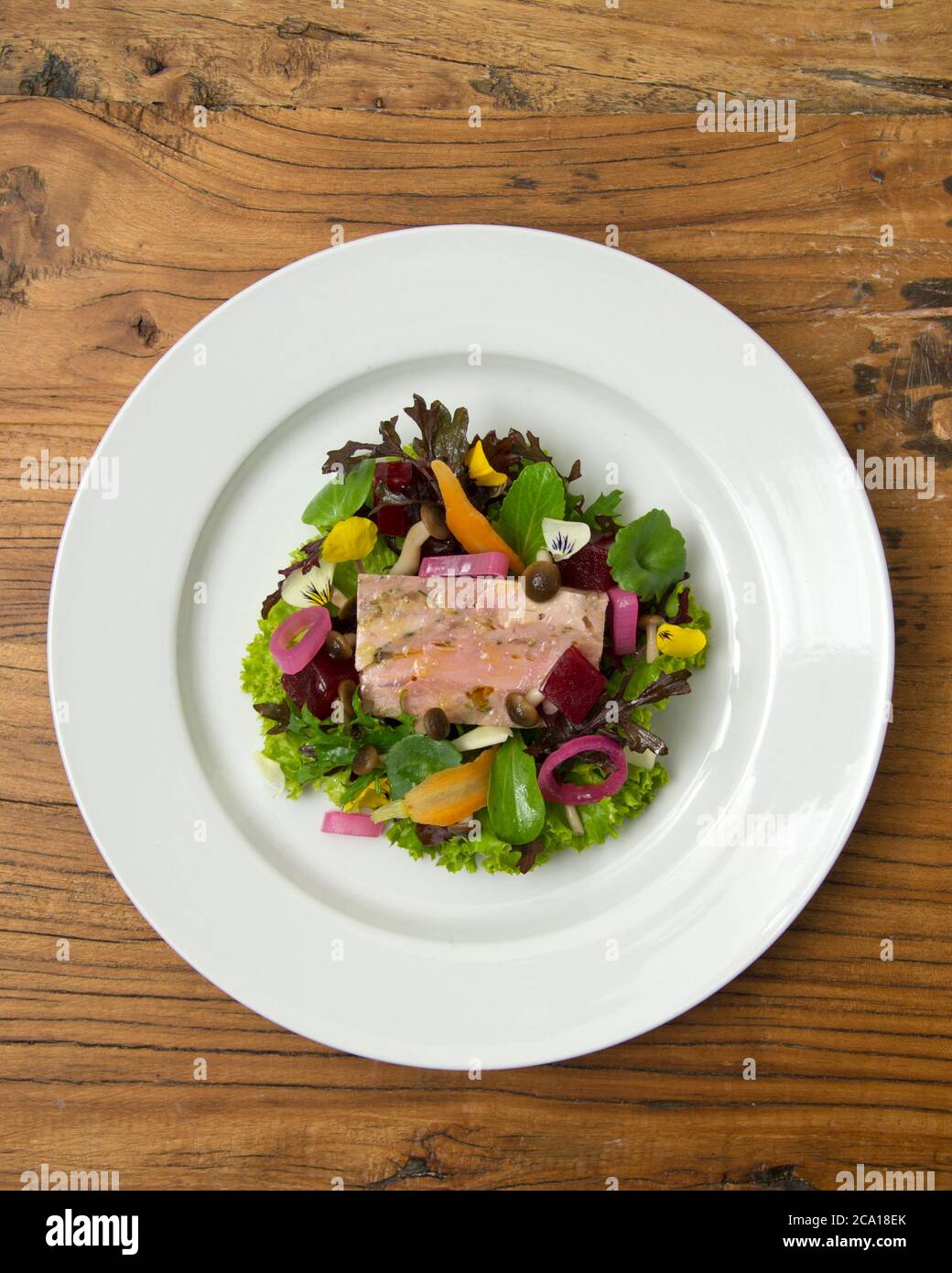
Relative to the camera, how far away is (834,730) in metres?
2.88

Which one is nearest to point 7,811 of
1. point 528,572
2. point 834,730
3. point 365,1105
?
point 365,1105

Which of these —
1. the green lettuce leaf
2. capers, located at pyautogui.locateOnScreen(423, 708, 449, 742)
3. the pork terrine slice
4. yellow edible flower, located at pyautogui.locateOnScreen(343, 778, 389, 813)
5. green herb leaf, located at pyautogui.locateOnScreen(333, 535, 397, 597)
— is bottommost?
the green lettuce leaf

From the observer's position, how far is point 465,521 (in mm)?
2854

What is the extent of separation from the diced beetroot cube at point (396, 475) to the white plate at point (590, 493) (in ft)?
0.99

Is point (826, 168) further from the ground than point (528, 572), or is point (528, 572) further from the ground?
point (826, 168)

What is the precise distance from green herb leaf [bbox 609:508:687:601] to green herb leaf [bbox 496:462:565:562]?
22cm

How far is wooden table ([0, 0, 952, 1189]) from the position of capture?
10.2 feet

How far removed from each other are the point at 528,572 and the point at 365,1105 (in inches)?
73.4

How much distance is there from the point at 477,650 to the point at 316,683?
52 centimetres

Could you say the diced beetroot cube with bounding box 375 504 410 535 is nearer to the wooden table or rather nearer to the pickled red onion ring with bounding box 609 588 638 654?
the pickled red onion ring with bounding box 609 588 638 654

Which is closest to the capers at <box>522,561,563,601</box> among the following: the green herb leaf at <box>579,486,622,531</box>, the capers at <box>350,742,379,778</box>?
the green herb leaf at <box>579,486,622,531</box>

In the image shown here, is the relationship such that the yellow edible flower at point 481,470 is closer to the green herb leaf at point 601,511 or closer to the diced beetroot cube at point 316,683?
the green herb leaf at point 601,511

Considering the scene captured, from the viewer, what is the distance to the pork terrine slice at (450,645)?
290 centimetres
